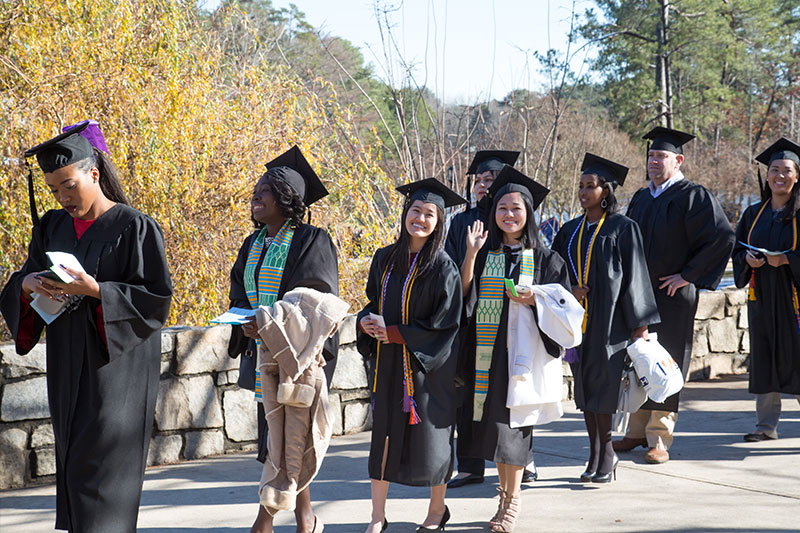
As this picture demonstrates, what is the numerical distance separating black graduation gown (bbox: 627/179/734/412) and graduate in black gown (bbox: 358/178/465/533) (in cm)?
225

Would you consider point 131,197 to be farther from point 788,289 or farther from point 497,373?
point 788,289

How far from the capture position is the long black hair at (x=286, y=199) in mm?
4426

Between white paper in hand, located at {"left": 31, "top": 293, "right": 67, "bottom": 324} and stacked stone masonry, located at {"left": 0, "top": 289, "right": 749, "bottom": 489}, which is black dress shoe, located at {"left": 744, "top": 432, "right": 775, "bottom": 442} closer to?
stacked stone masonry, located at {"left": 0, "top": 289, "right": 749, "bottom": 489}

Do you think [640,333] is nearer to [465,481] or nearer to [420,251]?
[465,481]

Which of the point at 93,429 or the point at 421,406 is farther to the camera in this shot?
the point at 421,406

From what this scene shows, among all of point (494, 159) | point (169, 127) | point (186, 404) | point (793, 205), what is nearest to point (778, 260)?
point (793, 205)

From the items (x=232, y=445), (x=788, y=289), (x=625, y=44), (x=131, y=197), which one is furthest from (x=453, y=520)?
(x=625, y=44)

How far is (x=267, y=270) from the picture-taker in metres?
4.43

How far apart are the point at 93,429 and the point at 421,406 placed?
163 cm

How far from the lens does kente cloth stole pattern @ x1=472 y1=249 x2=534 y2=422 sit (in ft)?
15.4

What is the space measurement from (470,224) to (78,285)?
9.72ft

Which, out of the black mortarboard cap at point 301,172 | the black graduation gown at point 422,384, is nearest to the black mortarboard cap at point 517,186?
the black graduation gown at point 422,384

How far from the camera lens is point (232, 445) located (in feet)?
21.4

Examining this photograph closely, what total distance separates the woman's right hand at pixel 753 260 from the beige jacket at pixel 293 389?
12.6 feet
